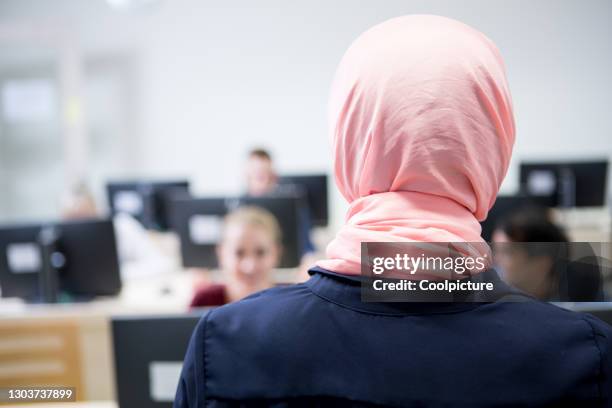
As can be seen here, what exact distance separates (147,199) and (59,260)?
1.27 metres

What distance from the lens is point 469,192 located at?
0.62m

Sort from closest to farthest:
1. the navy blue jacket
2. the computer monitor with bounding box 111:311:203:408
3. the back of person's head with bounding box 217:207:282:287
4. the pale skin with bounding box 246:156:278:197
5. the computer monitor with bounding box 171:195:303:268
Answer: the navy blue jacket < the computer monitor with bounding box 111:311:203:408 < the back of person's head with bounding box 217:207:282:287 < the computer monitor with bounding box 171:195:303:268 < the pale skin with bounding box 246:156:278:197

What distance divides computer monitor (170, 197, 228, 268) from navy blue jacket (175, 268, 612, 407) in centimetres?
211

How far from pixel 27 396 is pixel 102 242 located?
69.1 inches

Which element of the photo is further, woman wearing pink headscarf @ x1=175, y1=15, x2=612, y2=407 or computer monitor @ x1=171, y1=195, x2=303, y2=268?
computer monitor @ x1=171, y1=195, x2=303, y2=268

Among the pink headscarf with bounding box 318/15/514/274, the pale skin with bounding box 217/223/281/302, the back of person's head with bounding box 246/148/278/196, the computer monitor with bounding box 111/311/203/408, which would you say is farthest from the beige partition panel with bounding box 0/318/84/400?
the back of person's head with bounding box 246/148/278/196

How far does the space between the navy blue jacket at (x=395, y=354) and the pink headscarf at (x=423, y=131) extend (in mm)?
65

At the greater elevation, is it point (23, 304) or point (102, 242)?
point (102, 242)

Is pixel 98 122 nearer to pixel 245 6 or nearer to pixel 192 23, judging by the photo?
pixel 192 23

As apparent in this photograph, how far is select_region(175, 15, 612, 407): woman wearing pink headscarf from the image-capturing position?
574 mm

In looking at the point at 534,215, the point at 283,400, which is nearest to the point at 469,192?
the point at 283,400

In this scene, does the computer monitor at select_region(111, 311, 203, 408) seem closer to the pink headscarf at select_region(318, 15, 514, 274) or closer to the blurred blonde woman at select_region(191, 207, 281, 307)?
the pink headscarf at select_region(318, 15, 514, 274)

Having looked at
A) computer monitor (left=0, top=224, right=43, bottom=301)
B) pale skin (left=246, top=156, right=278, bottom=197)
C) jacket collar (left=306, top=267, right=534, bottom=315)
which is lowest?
computer monitor (left=0, top=224, right=43, bottom=301)

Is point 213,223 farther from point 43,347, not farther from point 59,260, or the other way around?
point 43,347
